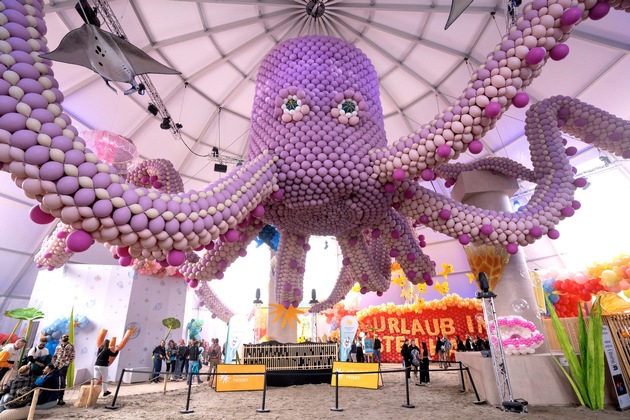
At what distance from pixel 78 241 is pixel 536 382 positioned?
6.69 m

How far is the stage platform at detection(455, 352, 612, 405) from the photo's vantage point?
5.56m

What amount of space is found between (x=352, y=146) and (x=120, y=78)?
3.47m

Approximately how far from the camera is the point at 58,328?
1005 centimetres

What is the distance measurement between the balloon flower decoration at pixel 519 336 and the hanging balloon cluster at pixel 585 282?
5.63m

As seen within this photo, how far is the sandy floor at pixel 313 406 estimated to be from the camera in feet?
17.0

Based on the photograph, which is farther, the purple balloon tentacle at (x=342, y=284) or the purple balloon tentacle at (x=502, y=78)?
the purple balloon tentacle at (x=342, y=284)

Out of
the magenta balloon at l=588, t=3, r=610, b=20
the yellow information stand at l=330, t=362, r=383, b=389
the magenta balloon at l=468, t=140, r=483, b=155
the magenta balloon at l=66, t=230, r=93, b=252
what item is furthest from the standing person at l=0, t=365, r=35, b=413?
the magenta balloon at l=588, t=3, r=610, b=20

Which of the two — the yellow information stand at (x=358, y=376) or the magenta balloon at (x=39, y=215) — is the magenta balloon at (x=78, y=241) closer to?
the magenta balloon at (x=39, y=215)

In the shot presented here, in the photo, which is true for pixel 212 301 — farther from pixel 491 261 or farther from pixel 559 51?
pixel 559 51

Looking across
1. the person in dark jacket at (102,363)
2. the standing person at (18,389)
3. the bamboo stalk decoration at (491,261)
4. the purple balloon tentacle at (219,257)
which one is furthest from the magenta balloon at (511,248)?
the person in dark jacket at (102,363)

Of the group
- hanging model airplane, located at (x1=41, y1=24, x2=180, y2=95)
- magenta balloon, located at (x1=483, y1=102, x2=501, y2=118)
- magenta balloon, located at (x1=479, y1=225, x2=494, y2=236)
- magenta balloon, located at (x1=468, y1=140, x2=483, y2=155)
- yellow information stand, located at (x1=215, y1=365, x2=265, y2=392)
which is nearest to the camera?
magenta balloon, located at (x1=483, y1=102, x2=501, y2=118)

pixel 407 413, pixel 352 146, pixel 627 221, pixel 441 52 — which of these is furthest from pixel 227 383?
pixel 627 221

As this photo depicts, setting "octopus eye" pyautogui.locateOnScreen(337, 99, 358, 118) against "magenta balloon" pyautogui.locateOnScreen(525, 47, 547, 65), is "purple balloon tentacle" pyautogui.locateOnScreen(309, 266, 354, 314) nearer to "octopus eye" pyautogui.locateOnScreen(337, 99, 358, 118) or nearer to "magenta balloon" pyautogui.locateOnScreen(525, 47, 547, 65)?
"octopus eye" pyautogui.locateOnScreen(337, 99, 358, 118)

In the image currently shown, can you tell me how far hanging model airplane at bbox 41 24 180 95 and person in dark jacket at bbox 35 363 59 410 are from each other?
17.2ft
